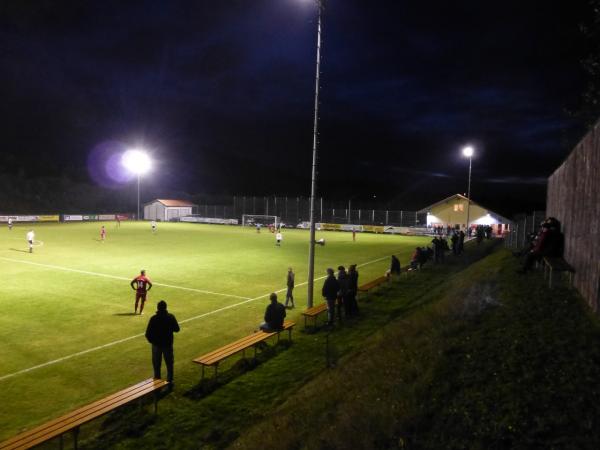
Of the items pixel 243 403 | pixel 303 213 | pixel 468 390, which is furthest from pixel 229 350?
pixel 303 213

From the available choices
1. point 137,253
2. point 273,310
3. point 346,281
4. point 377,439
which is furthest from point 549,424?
point 137,253

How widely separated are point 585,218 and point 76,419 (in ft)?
35.3

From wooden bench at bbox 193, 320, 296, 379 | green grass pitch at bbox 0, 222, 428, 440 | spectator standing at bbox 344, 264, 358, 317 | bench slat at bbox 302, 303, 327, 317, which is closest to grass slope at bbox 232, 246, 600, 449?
wooden bench at bbox 193, 320, 296, 379

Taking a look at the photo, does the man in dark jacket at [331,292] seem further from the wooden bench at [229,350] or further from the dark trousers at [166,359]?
the dark trousers at [166,359]

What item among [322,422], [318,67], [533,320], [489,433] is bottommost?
[322,422]

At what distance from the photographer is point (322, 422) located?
6.78m

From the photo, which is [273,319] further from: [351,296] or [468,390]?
[468,390]

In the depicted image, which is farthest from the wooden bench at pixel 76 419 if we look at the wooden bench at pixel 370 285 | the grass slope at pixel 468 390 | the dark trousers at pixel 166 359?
the wooden bench at pixel 370 285

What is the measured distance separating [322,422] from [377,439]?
1.24 m

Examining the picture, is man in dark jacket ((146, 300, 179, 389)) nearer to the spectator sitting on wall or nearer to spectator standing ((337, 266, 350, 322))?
spectator standing ((337, 266, 350, 322))

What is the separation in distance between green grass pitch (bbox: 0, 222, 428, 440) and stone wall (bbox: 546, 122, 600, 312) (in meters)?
8.50

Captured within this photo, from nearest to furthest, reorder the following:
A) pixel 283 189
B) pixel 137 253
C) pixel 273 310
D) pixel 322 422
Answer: pixel 322 422, pixel 273 310, pixel 137 253, pixel 283 189

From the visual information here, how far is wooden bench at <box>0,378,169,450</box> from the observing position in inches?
256

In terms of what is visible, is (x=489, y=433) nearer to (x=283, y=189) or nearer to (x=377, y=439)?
(x=377, y=439)
